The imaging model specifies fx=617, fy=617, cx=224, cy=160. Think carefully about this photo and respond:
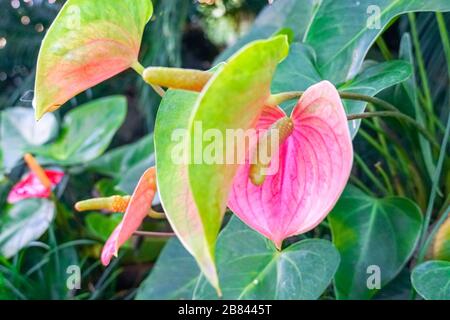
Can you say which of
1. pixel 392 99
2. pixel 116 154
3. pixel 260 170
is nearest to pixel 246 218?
pixel 260 170

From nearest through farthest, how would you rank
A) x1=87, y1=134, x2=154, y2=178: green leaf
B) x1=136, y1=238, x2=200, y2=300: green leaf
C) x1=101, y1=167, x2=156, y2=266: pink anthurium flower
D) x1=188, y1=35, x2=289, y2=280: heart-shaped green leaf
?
1. x1=188, y1=35, x2=289, y2=280: heart-shaped green leaf
2. x1=101, y1=167, x2=156, y2=266: pink anthurium flower
3. x1=136, y1=238, x2=200, y2=300: green leaf
4. x1=87, y1=134, x2=154, y2=178: green leaf

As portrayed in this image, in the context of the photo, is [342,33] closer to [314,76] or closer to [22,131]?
[314,76]

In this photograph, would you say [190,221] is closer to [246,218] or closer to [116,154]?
[246,218]

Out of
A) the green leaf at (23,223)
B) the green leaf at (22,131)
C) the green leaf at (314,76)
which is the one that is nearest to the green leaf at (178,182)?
the green leaf at (314,76)

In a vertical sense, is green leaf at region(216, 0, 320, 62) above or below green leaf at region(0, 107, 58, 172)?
above

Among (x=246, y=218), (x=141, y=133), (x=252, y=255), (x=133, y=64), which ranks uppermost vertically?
(x=133, y=64)

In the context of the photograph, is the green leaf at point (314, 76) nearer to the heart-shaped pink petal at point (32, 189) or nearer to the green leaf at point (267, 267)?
the green leaf at point (267, 267)

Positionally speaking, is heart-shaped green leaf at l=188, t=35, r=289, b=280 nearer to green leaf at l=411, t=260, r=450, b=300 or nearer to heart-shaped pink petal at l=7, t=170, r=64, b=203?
green leaf at l=411, t=260, r=450, b=300

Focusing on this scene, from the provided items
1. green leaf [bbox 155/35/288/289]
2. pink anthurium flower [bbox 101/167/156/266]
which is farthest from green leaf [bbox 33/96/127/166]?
green leaf [bbox 155/35/288/289]
